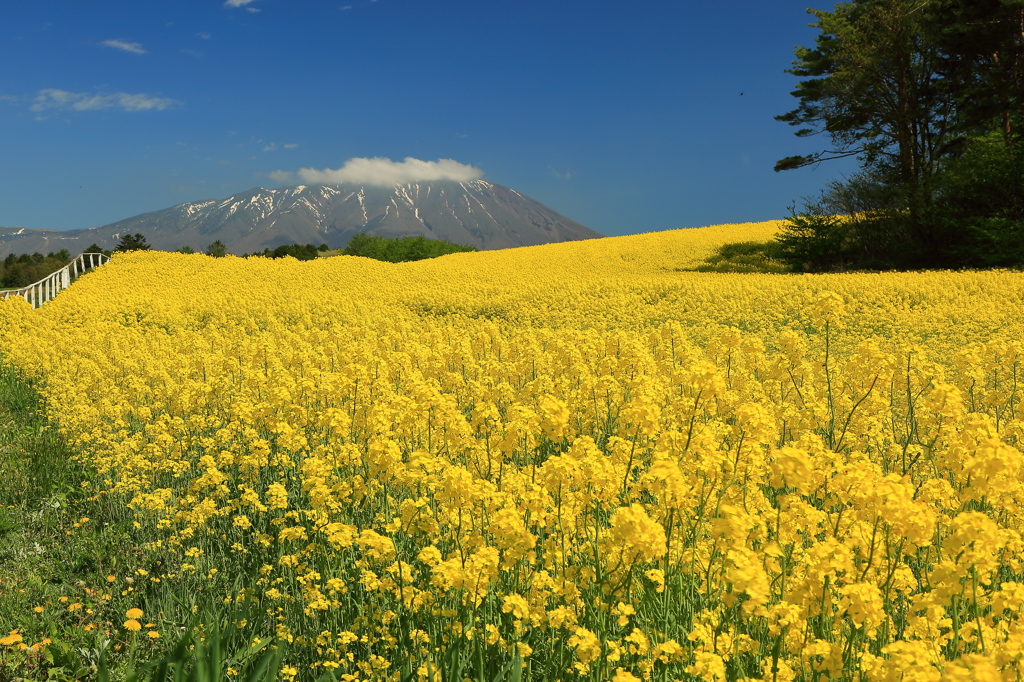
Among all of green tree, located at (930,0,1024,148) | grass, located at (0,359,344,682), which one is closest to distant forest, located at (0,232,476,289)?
green tree, located at (930,0,1024,148)

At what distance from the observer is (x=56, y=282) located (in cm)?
2862

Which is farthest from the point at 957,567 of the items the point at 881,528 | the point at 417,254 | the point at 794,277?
the point at 417,254

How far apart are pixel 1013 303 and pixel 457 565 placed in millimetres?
19982

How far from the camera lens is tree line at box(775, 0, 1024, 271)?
86.7 ft

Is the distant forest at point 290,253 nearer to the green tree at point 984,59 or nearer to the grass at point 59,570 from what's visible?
the green tree at point 984,59

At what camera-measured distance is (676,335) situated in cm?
821

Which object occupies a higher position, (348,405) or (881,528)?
(348,405)

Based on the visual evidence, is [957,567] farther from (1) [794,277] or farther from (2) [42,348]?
(1) [794,277]

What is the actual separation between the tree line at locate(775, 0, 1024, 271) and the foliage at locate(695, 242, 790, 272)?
93 centimetres

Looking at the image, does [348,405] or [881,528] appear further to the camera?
[348,405]

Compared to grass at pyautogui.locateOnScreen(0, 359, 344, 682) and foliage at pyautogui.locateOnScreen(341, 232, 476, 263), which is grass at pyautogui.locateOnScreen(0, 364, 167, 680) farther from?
foliage at pyautogui.locateOnScreen(341, 232, 476, 263)

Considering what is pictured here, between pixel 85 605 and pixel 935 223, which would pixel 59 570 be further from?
pixel 935 223

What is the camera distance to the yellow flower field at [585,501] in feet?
9.14

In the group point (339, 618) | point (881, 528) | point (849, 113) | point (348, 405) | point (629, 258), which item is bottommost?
point (339, 618)
